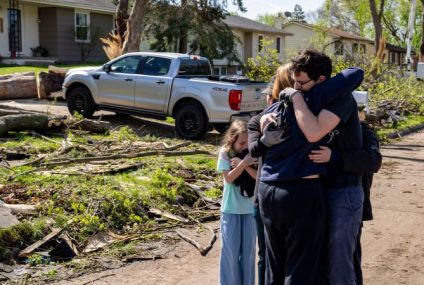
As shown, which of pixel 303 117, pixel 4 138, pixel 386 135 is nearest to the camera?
pixel 303 117

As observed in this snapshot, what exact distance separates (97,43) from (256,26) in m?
16.5

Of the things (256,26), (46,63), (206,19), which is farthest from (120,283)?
(256,26)

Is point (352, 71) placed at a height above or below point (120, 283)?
above

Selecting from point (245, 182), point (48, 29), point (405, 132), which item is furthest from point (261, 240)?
point (48, 29)

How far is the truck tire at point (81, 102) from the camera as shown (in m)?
15.2

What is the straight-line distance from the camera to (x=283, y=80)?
4117 mm

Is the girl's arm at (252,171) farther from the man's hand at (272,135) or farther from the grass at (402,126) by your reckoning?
the grass at (402,126)

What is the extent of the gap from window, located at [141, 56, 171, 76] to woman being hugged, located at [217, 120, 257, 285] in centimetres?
977

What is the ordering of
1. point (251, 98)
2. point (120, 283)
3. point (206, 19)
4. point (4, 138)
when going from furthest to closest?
point (206, 19), point (251, 98), point (4, 138), point (120, 283)

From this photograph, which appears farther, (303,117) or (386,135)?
(386,135)

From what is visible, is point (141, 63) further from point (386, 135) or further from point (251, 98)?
point (386, 135)

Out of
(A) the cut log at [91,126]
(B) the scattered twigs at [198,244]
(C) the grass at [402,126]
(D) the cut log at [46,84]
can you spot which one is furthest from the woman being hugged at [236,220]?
(D) the cut log at [46,84]

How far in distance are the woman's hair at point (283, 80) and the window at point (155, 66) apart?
Result: 33.7 ft

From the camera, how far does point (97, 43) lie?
110 feet
